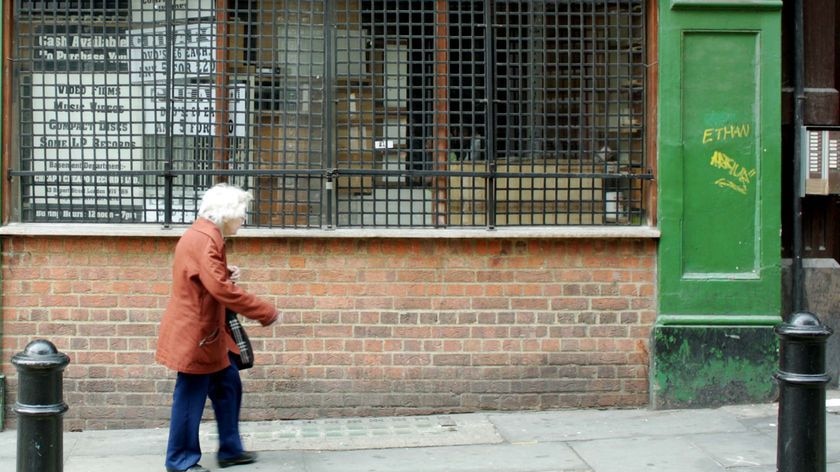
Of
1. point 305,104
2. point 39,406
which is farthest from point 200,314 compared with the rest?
point 305,104

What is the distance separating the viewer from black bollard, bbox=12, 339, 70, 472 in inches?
190

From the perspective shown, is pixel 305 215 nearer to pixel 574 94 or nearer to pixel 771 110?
pixel 574 94

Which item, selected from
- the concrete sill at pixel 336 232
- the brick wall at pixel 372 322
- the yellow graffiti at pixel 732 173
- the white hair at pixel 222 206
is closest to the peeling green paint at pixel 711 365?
the brick wall at pixel 372 322

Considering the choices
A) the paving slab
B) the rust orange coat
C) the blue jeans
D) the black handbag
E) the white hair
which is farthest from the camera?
the paving slab

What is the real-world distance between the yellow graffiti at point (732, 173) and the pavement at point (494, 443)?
61.7 inches

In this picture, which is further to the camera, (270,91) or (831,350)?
(831,350)

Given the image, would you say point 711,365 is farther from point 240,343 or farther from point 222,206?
point 222,206

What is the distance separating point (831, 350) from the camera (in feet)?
27.3

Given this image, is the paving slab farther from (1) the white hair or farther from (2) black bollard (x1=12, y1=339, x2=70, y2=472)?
(2) black bollard (x1=12, y1=339, x2=70, y2=472)

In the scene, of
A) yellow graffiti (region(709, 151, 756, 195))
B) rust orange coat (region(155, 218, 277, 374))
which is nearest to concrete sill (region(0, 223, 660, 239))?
yellow graffiti (region(709, 151, 756, 195))

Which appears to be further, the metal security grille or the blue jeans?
the metal security grille

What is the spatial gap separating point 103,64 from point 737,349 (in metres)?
4.91

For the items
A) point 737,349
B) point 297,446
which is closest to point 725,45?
point 737,349

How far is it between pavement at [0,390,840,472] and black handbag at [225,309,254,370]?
64cm
